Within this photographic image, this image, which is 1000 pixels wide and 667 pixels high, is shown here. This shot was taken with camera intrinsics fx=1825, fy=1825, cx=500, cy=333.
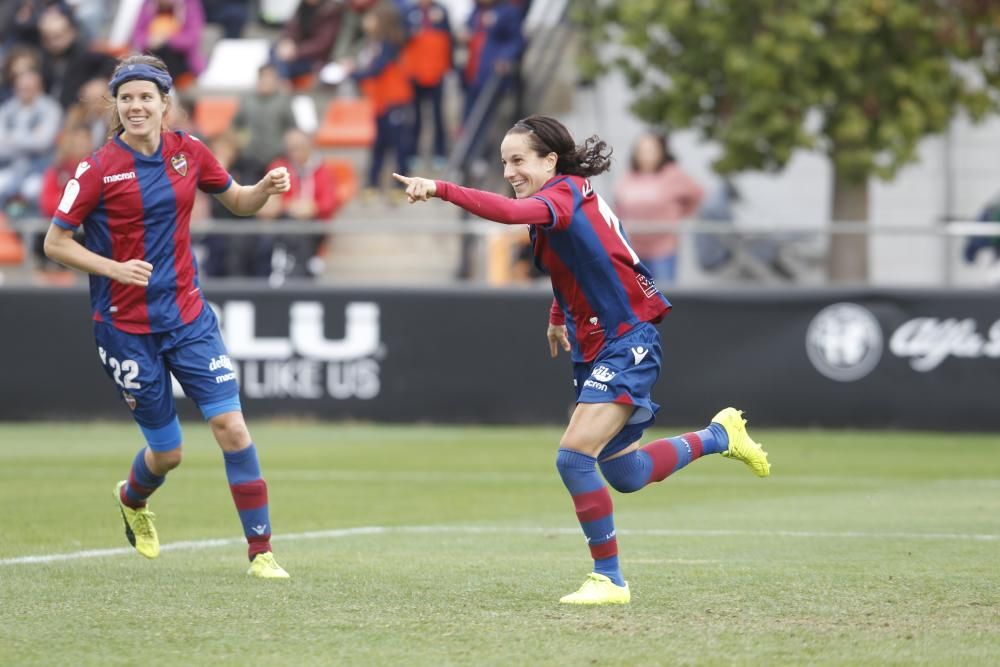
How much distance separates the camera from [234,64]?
23.9 m

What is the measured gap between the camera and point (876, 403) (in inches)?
693

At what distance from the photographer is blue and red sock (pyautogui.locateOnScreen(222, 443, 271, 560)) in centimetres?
809

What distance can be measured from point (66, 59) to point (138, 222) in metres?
Result: 15.6

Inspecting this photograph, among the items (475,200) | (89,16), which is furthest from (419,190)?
(89,16)

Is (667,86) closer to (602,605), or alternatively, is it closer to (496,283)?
(496,283)

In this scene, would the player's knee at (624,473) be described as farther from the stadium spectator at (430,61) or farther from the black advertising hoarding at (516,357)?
the stadium spectator at (430,61)

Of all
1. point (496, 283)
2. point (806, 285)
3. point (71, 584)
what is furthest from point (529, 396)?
point (71, 584)

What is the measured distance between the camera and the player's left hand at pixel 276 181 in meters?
8.04

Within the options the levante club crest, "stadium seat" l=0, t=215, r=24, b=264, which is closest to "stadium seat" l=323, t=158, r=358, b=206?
"stadium seat" l=0, t=215, r=24, b=264

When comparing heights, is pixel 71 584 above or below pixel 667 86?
below

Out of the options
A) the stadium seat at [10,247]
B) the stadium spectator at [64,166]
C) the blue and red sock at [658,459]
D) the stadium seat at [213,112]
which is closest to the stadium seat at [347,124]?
the stadium seat at [213,112]

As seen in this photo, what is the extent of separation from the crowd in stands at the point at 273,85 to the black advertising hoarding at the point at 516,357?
0.84 metres

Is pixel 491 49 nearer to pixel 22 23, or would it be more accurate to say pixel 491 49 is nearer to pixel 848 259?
pixel 848 259

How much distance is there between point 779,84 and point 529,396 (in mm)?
4372
